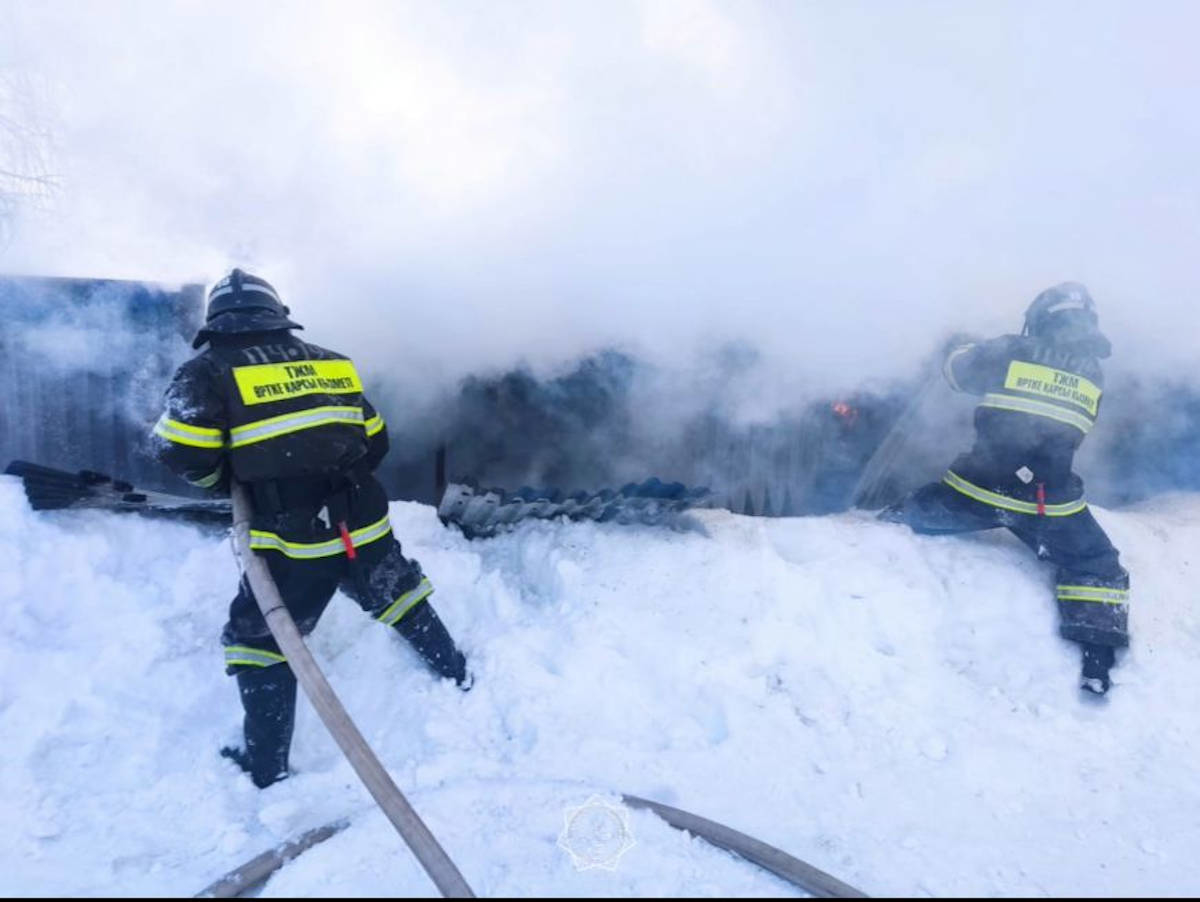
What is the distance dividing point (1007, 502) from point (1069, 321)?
944 millimetres

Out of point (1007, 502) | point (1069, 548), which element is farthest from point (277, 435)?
point (1069, 548)

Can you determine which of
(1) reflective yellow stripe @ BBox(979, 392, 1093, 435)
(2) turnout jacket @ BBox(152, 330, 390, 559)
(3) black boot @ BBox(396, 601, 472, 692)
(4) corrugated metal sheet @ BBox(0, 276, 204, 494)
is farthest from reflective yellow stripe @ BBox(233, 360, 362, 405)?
(1) reflective yellow stripe @ BBox(979, 392, 1093, 435)

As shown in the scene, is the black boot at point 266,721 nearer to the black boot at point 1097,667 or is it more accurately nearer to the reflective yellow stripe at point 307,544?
the reflective yellow stripe at point 307,544

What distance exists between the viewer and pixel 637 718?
3104mm

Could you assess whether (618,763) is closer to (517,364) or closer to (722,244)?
(517,364)

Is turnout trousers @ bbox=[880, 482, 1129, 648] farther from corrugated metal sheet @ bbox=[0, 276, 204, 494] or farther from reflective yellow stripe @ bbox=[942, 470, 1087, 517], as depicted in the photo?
corrugated metal sheet @ bbox=[0, 276, 204, 494]

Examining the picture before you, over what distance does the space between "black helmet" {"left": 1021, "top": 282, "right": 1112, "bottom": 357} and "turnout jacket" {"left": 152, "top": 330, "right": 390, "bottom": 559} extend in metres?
3.32

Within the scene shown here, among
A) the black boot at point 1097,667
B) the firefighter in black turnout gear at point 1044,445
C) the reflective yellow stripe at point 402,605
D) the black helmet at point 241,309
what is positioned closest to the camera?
the black helmet at point 241,309

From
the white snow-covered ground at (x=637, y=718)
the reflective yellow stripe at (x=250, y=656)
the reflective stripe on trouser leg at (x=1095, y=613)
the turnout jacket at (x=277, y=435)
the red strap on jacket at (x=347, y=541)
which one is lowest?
the white snow-covered ground at (x=637, y=718)

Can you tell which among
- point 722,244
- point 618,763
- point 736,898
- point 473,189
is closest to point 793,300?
point 722,244

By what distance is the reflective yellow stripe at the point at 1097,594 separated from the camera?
3539 millimetres

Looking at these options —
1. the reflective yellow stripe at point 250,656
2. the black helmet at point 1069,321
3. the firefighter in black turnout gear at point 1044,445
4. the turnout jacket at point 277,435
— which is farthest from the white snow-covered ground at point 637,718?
the black helmet at point 1069,321

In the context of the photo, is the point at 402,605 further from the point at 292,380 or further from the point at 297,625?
the point at 292,380

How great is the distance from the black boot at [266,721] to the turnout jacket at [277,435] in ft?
1.49
